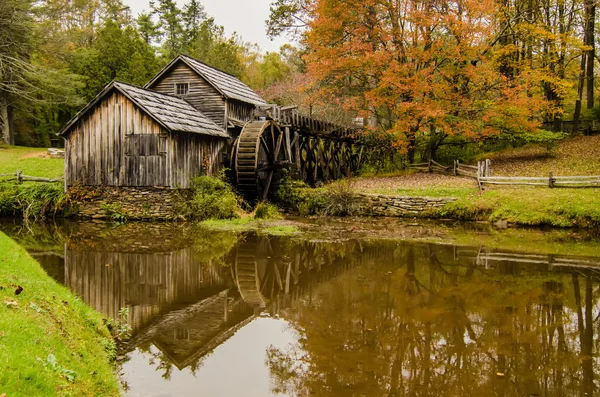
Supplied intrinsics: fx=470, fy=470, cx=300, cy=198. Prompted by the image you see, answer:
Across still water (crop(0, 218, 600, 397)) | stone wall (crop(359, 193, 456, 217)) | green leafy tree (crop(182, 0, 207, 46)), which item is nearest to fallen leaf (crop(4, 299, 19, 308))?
still water (crop(0, 218, 600, 397))

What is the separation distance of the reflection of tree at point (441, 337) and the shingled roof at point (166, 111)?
11.2 m

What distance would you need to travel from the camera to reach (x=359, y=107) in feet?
81.6

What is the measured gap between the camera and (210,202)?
17.8m

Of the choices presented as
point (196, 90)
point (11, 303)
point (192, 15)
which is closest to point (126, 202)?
point (196, 90)

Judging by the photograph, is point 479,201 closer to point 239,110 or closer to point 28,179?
point 239,110

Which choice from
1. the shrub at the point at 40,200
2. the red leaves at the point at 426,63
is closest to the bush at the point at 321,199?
the red leaves at the point at 426,63

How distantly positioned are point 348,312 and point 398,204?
11.7 m

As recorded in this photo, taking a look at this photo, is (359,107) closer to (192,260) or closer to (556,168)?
(556,168)

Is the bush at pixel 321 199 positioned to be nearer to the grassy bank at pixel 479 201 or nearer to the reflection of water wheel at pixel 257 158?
the grassy bank at pixel 479 201

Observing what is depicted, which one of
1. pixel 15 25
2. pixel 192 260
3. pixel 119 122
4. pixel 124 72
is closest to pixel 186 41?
pixel 124 72

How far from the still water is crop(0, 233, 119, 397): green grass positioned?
471 millimetres

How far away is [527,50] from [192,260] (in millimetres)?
25379

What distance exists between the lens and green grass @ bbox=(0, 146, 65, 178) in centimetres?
2378

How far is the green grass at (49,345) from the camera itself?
3.71m
